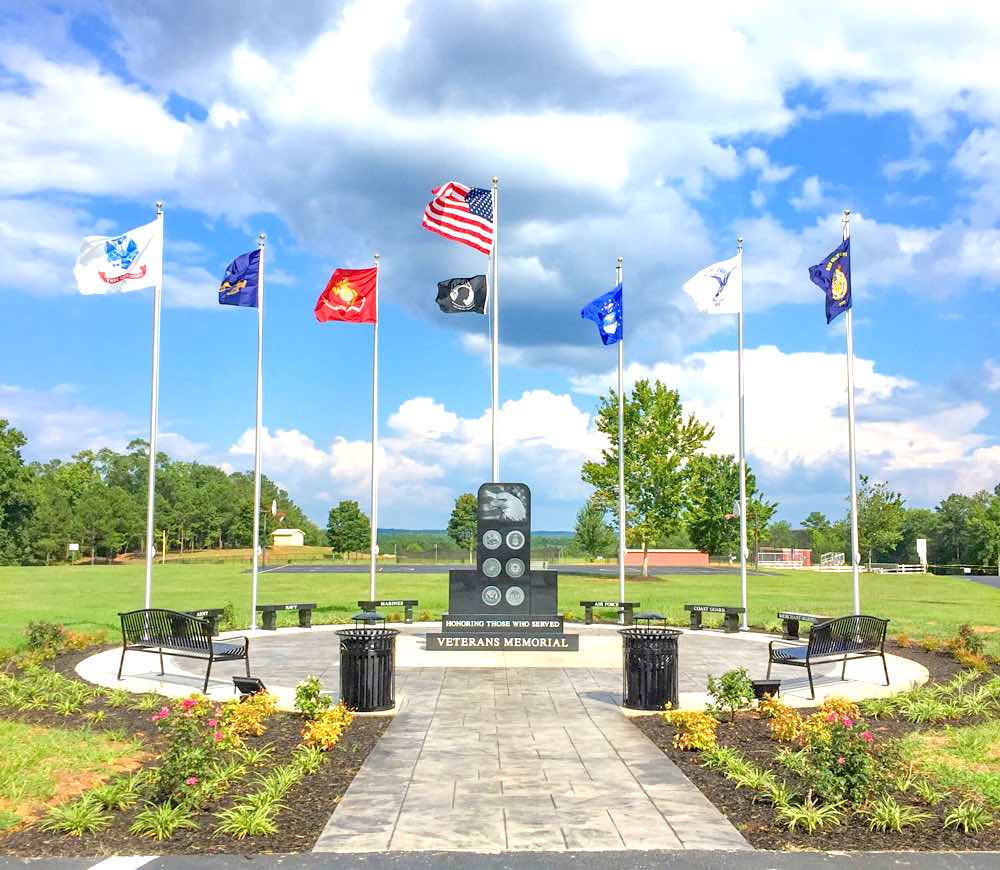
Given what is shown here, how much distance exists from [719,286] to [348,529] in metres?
74.1

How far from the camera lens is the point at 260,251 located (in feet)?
68.2

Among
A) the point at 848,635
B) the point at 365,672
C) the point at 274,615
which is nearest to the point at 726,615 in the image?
the point at 848,635

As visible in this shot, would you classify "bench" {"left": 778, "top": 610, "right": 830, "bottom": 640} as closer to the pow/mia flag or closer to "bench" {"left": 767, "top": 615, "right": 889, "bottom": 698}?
"bench" {"left": 767, "top": 615, "right": 889, "bottom": 698}

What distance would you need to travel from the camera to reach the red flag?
853 inches

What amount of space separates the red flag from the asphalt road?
16421 mm

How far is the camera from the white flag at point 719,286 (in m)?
21.0

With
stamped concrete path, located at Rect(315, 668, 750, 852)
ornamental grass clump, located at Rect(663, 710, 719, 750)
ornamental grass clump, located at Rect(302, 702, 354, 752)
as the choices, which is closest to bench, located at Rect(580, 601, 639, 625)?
stamped concrete path, located at Rect(315, 668, 750, 852)

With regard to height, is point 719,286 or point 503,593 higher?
point 719,286

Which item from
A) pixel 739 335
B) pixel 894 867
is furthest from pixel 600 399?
pixel 894 867

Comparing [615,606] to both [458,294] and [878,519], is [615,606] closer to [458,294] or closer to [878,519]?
[458,294]

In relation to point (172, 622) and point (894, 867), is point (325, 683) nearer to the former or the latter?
point (172, 622)

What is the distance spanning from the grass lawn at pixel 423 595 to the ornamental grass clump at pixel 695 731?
10360mm

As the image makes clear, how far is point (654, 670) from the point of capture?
11.5 m

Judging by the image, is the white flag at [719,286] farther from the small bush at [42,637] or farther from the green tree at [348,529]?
the green tree at [348,529]
